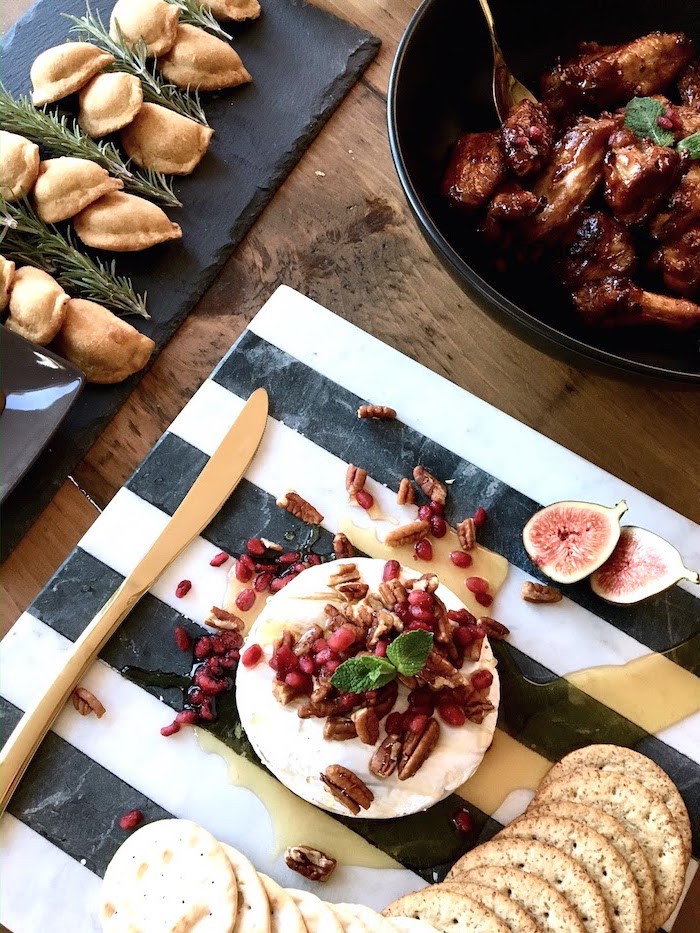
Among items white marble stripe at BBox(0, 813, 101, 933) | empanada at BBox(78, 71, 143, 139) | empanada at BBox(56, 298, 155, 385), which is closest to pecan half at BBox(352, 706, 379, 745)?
white marble stripe at BBox(0, 813, 101, 933)

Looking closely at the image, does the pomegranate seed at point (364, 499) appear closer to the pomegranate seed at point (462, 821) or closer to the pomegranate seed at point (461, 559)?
the pomegranate seed at point (461, 559)

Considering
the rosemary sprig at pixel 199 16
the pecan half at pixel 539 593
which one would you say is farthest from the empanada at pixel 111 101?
the pecan half at pixel 539 593

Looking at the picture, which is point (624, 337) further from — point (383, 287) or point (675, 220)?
point (383, 287)

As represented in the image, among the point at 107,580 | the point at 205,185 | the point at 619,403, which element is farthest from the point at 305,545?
the point at 205,185

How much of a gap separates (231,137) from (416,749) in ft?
7.15

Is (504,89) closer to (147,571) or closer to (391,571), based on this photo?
(391,571)

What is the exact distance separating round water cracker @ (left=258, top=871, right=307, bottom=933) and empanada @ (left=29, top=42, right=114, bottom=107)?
2.60 meters

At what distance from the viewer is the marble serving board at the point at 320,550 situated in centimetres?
252

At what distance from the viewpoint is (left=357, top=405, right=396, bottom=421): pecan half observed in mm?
2812

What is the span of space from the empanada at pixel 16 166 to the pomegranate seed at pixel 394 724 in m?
2.05

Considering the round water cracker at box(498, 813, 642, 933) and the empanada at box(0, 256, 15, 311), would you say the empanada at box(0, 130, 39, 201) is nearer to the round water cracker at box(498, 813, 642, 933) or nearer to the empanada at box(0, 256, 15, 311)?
the empanada at box(0, 256, 15, 311)


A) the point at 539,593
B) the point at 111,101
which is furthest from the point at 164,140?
the point at 539,593

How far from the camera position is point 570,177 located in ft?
7.80

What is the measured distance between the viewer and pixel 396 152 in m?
2.30
